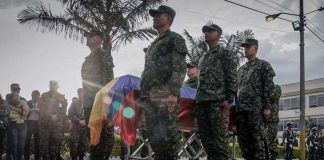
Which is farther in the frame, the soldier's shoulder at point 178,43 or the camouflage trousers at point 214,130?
the camouflage trousers at point 214,130

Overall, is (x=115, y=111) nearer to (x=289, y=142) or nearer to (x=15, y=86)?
(x=15, y=86)

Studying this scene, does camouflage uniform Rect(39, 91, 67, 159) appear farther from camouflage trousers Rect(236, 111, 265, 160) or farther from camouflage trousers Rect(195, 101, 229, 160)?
camouflage trousers Rect(195, 101, 229, 160)

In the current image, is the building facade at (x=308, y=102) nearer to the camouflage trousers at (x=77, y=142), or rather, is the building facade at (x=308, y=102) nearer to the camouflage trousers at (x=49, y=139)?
the camouflage trousers at (x=77, y=142)

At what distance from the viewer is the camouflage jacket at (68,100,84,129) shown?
9719 millimetres

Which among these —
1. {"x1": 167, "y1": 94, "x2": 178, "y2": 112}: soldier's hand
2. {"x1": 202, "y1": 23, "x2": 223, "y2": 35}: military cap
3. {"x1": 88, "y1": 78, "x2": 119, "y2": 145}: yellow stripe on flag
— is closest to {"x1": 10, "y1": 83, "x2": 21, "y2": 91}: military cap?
{"x1": 88, "y1": 78, "x2": 119, "y2": 145}: yellow stripe on flag

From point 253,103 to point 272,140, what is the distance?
204cm

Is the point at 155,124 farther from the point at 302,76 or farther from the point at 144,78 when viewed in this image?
the point at 302,76

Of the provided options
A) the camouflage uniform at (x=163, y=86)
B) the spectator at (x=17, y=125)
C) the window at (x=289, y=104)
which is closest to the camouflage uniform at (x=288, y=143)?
the spectator at (x=17, y=125)

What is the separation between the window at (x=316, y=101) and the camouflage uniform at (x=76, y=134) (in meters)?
39.7

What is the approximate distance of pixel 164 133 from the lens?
408 cm

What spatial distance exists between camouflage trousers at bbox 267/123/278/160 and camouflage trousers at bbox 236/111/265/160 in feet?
4.51

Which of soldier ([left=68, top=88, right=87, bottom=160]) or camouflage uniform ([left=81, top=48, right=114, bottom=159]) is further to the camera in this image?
soldier ([left=68, top=88, right=87, bottom=160])

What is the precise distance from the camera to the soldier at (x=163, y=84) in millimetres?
4094

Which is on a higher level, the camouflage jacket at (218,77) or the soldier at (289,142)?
the camouflage jacket at (218,77)
